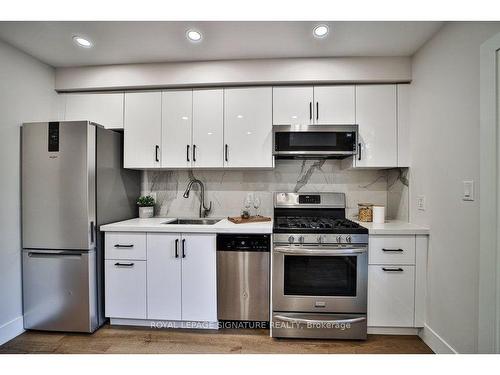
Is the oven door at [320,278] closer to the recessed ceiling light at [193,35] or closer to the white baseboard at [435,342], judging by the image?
the white baseboard at [435,342]

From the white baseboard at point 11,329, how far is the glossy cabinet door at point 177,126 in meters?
1.78

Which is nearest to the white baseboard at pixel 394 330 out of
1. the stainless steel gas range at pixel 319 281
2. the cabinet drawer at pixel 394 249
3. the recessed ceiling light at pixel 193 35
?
the stainless steel gas range at pixel 319 281

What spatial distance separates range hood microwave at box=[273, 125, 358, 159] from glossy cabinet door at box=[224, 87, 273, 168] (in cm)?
14

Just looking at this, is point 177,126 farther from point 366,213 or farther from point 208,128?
point 366,213

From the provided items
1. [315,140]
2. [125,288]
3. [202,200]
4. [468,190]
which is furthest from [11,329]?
[468,190]

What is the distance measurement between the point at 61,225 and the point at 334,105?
8.29ft

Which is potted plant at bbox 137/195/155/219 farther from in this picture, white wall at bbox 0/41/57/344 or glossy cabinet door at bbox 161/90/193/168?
white wall at bbox 0/41/57/344

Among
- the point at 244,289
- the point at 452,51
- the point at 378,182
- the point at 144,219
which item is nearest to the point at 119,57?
the point at 144,219

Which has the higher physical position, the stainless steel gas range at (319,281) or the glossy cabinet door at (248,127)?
the glossy cabinet door at (248,127)

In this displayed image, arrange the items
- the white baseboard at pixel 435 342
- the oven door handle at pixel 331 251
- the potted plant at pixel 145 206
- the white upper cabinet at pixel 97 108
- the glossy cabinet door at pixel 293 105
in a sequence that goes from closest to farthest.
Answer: the white baseboard at pixel 435 342, the oven door handle at pixel 331 251, the glossy cabinet door at pixel 293 105, the white upper cabinet at pixel 97 108, the potted plant at pixel 145 206

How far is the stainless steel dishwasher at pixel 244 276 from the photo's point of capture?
6.19 feet

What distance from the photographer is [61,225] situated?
1.89 m

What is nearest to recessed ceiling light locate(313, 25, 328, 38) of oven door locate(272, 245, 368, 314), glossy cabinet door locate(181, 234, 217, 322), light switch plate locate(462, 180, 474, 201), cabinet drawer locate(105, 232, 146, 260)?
light switch plate locate(462, 180, 474, 201)
